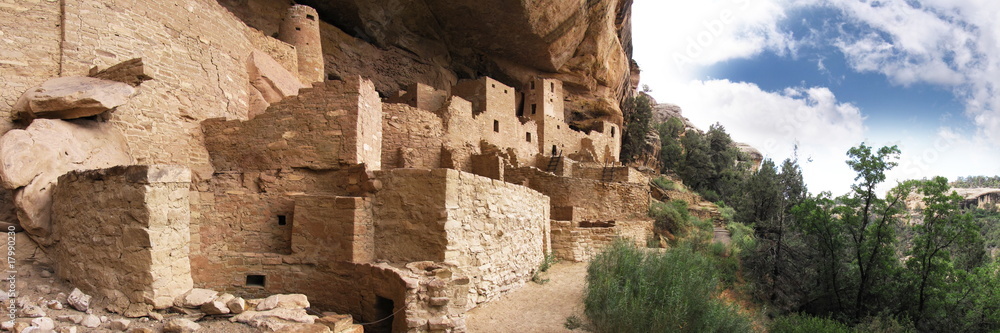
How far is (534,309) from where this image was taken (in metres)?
7.55

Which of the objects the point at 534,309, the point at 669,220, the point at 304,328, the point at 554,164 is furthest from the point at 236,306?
the point at 554,164

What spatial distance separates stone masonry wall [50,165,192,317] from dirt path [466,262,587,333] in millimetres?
3352

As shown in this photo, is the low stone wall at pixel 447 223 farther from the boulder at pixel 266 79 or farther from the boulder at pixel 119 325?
the boulder at pixel 266 79

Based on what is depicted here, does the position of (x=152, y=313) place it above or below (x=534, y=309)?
above

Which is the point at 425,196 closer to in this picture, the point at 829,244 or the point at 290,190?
the point at 290,190

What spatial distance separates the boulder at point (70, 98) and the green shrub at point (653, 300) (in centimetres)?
664

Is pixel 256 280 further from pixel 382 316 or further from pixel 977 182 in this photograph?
pixel 977 182

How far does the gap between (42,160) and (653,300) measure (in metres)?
7.53

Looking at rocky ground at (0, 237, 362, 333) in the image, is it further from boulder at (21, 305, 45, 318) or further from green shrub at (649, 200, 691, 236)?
green shrub at (649, 200, 691, 236)

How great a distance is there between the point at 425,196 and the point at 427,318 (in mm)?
1576

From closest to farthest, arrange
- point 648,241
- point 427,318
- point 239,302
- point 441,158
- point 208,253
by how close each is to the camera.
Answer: point 239,302 → point 427,318 → point 208,253 → point 441,158 → point 648,241

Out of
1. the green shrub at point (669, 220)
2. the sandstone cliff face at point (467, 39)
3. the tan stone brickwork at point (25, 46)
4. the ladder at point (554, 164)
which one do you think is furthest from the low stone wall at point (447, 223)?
the ladder at point (554, 164)

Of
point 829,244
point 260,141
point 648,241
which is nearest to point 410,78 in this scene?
point 648,241

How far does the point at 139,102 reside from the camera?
273 inches
